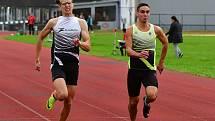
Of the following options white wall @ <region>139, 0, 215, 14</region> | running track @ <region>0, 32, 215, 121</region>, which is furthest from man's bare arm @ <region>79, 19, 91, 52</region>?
white wall @ <region>139, 0, 215, 14</region>

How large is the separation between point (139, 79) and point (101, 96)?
4477 mm

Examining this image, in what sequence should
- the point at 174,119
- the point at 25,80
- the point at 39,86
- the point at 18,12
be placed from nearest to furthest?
the point at 174,119
the point at 39,86
the point at 25,80
the point at 18,12

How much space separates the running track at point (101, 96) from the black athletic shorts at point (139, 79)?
130cm

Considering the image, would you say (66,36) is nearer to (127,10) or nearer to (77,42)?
(77,42)

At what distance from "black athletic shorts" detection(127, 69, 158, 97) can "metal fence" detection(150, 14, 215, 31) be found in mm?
66767

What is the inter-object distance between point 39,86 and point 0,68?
571 centimetres

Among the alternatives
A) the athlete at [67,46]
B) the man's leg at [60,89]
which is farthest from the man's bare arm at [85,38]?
the man's leg at [60,89]

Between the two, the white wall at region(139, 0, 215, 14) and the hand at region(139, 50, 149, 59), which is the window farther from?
the hand at region(139, 50, 149, 59)

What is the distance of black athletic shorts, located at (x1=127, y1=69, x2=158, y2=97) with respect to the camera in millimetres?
9109

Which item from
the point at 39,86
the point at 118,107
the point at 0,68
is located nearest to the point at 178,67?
the point at 0,68

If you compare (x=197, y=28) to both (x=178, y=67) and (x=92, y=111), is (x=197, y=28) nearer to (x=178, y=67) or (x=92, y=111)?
(x=178, y=67)

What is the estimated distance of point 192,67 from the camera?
72.6ft

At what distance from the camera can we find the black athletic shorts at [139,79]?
911cm

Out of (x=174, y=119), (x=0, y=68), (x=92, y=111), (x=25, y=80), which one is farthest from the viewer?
(x=0, y=68)
